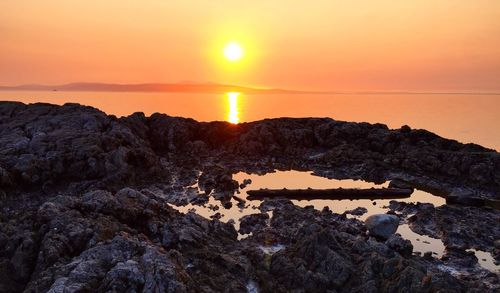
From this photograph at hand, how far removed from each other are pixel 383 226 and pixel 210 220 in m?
11.4

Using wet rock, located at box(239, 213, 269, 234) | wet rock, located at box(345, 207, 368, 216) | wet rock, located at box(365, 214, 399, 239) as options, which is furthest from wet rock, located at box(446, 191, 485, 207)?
wet rock, located at box(239, 213, 269, 234)

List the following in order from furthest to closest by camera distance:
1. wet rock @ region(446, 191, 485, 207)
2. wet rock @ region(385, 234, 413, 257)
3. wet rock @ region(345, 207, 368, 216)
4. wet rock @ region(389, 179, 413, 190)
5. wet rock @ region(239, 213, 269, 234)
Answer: wet rock @ region(389, 179, 413, 190), wet rock @ region(446, 191, 485, 207), wet rock @ region(345, 207, 368, 216), wet rock @ region(239, 213, 269, 234), wet rock @ region(385, 234, 413, 257)

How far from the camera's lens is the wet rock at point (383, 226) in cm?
2612

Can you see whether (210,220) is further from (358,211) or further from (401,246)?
→ (358,211)

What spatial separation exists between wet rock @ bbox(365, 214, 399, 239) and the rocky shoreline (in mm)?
587

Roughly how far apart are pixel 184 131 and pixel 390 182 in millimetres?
27901

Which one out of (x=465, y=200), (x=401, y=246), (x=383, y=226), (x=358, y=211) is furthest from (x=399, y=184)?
(x=401, y=246)

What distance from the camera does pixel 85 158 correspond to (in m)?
37.4

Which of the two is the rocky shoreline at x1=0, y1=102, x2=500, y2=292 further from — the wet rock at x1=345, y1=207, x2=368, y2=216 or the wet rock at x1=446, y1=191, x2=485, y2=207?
the wet rock at x1=345, y1=207, x2=368, y2=216

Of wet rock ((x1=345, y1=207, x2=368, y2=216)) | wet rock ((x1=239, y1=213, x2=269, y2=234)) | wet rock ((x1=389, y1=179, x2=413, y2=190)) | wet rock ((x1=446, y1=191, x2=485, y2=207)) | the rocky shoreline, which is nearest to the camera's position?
the rocky shoreline

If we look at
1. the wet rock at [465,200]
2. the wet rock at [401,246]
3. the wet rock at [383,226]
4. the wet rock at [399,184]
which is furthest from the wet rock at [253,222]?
the wet rock at [465,200]

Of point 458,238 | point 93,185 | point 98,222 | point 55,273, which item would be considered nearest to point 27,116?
point 93,185

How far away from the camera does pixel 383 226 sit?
26234 millimetres

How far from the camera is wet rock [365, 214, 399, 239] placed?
2612 centimetres
